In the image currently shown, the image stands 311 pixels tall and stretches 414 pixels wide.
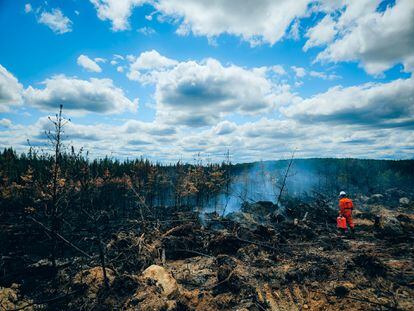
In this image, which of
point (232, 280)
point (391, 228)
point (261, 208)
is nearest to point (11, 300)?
point (232, 280)

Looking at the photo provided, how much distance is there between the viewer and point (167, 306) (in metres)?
5.52

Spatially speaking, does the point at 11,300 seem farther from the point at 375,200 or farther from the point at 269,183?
the point at 269,183

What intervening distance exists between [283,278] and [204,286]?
2247 millimetres

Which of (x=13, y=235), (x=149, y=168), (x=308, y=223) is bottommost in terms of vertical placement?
(x=13, y=235)

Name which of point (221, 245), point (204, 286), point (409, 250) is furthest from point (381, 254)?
point (204, 286)

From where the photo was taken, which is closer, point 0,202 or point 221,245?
point 221,245

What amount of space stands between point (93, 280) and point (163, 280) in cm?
217

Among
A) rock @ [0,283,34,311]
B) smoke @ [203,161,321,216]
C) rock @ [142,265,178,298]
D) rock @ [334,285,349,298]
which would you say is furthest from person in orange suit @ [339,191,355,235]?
smoke @ [203,161,321,216]

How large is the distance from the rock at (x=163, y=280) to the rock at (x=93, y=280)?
3.92ft

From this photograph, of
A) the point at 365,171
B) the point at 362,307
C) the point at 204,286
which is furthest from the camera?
the point at 365,171

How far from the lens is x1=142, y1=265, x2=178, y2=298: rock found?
6.03 m

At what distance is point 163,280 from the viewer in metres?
6.35

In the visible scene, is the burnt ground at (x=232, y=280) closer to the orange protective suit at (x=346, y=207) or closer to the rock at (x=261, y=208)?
the orange protective suit at (x=346, y=207)

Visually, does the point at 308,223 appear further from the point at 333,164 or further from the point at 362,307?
the point at 333,164
